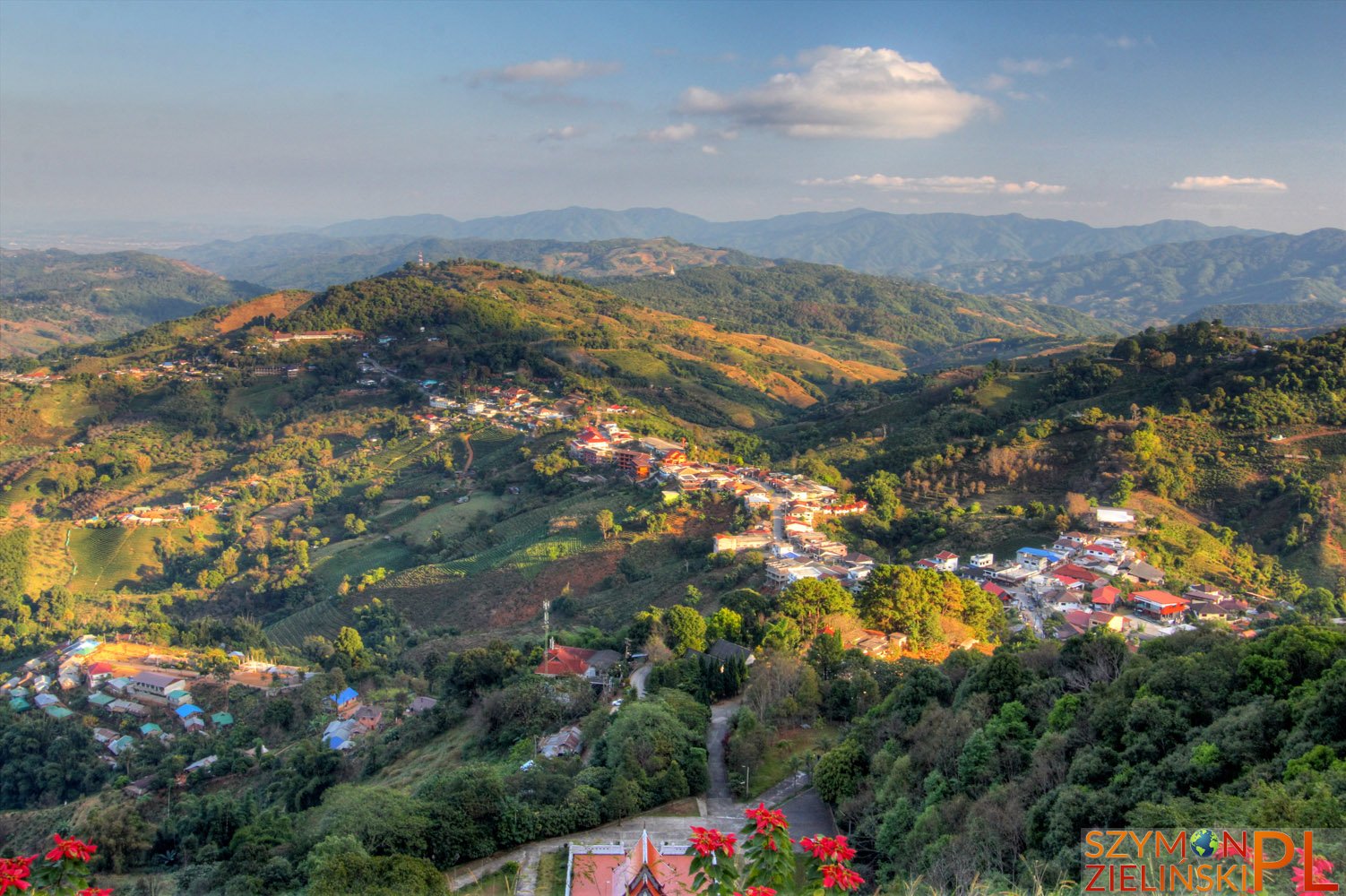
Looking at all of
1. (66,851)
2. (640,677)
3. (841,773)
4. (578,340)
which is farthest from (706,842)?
(578,340)

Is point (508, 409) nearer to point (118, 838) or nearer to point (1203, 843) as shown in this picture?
point (118, 838)

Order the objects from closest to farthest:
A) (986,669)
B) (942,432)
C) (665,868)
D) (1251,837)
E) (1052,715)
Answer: (1251,837) < (665,868) < (1052,715) < (986,669) < (942,432)

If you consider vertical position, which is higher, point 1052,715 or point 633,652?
point 1052,715

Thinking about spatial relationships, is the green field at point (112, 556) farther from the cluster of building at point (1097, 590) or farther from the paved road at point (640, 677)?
the cluster of building at point (1097, 590)

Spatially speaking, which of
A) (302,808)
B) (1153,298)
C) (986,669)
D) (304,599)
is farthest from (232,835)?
(1153,298)

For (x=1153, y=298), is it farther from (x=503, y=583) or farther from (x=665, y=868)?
(x=665, y=868)

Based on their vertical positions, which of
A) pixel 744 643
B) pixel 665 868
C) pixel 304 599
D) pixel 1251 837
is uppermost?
pixel 1251 837

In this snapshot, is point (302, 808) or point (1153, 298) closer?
point (302, 808)
